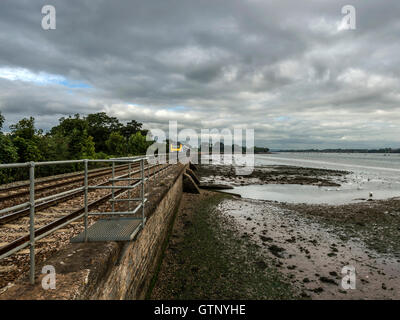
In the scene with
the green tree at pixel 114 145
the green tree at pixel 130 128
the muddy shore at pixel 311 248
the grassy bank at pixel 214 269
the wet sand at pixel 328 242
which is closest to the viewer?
the grassy bank at pixel 214 269

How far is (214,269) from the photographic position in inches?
247

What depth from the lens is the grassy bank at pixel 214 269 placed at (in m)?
5.34

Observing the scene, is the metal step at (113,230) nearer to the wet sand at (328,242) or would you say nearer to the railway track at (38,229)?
the railway track at (38,229)

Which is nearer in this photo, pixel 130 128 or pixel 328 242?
pixel 328 242

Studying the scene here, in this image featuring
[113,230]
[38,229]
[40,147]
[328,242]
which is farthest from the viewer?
[40,147]

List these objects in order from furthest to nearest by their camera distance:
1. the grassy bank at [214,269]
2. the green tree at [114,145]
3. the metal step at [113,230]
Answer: the green tree at [114,145], the grassy bank at [214,269], the metal step at [113,230]

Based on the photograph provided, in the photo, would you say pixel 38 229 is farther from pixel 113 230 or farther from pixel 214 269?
pixel 214 269

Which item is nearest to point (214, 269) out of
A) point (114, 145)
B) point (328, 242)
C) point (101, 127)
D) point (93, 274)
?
point (93, 274)

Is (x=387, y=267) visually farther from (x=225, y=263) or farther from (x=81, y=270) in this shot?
(x=81, y=270)

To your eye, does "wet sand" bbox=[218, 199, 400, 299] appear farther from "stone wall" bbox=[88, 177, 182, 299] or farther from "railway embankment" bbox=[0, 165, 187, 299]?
"railway embankment" bbox=[0, 165, 187, 299]

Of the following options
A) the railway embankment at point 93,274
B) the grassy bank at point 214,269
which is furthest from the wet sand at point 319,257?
the railway embankment at point 93,274
